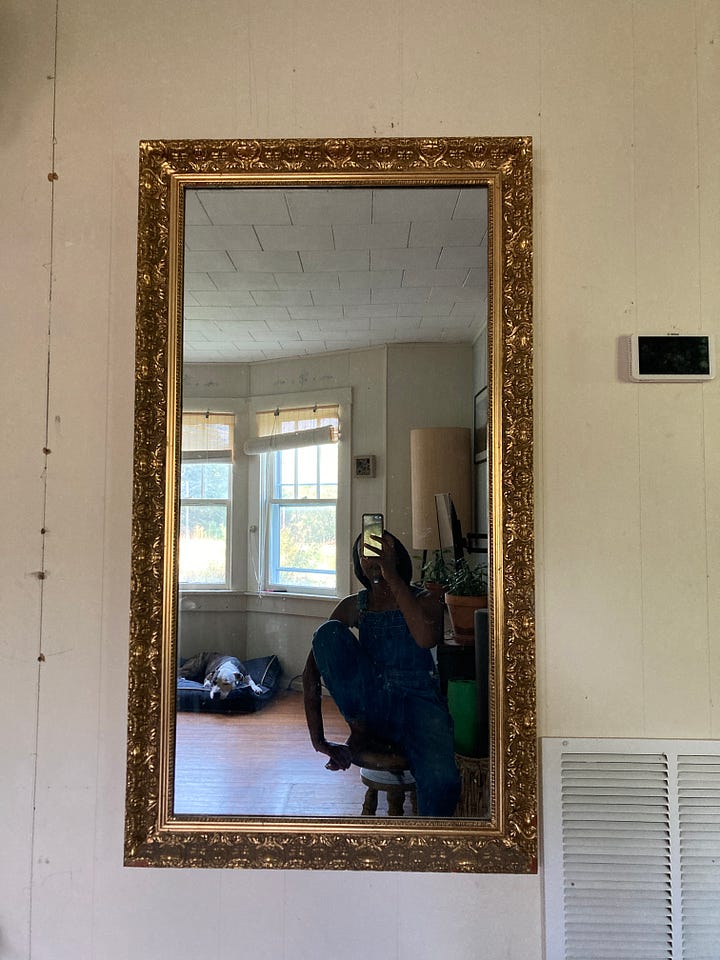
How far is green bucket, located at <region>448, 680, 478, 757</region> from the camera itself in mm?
1299

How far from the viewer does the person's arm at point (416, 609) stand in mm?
1306

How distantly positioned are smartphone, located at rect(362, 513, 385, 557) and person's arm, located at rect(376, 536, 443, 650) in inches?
0.7

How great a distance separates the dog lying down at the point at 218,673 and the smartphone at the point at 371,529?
342 mm

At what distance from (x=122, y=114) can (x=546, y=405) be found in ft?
3.57

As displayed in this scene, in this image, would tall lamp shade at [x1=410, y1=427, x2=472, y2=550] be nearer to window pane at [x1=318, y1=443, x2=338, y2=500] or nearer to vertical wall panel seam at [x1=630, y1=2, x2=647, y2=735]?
window pane at [x1=318, y1=443, x2=338, y2=500]

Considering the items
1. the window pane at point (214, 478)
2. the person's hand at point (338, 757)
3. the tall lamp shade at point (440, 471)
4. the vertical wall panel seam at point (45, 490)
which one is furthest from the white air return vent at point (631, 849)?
the vertical wall panel seam at point (45, 490)

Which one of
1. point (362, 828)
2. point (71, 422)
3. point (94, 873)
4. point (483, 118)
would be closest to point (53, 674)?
point (94, 873)

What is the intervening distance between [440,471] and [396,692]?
45 cm

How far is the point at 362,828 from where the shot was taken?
1293 mm

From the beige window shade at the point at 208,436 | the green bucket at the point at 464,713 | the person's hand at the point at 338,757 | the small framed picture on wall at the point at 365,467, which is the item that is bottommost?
the person's hand at the point at 338,757

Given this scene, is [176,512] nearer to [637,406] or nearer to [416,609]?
[416,609]

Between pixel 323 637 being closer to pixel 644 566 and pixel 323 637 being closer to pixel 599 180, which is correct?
pixel 644 566

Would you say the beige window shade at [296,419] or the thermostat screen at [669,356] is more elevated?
the thermostat screen at [669,356]

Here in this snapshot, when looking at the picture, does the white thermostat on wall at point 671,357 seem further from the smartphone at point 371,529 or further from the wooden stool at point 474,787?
the wooden stool at point 474,787
